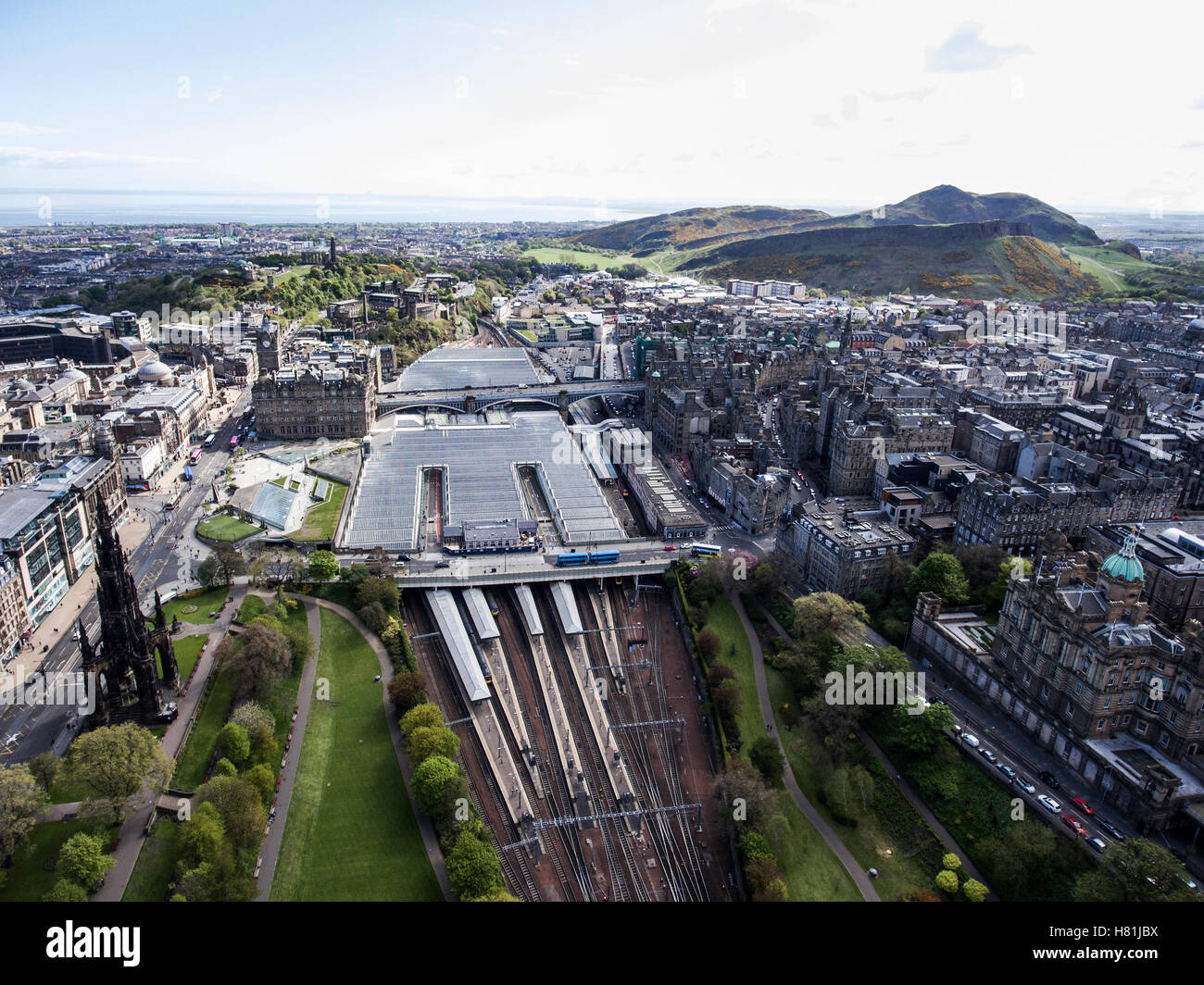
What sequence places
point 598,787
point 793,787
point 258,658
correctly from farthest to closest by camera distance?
point 258,658, point 598,787, point 793,787

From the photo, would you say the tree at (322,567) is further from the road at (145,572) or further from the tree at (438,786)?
the tree at (438,786)

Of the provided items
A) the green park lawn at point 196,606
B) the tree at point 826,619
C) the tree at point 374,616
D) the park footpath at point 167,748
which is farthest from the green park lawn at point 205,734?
the tree at point 826,619

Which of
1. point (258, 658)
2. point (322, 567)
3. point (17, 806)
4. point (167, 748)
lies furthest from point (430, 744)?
point (322, 567)

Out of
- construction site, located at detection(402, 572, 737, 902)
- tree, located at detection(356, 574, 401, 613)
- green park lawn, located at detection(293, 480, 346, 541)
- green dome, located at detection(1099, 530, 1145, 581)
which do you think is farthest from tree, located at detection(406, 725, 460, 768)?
green dome, located at detection(1099, 530, 1145, 581)

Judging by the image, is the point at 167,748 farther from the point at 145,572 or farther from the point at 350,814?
the point at 145,572

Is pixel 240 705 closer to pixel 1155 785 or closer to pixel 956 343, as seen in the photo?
pixel 1155 785
